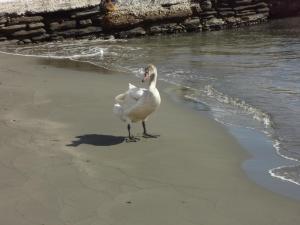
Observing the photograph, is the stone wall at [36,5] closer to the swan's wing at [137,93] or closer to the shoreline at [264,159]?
the shoreline at [264,159]

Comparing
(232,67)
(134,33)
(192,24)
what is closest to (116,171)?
(232,67)

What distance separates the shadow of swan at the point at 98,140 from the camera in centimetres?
747

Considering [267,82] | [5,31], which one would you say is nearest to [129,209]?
[267,82]

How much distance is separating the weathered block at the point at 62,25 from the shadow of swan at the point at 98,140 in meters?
16.7

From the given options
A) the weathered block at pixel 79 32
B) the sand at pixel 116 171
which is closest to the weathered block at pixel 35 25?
the weathered block at pixel 79 32

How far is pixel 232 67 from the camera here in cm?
1491

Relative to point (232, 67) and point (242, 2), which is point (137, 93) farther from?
point (242, 2)

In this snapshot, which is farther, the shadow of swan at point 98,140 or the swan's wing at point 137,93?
the swan's wing at point 137,93

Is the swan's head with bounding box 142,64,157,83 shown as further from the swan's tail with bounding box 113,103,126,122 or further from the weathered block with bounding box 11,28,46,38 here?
the weathered block with bounding box 11,28,46,38

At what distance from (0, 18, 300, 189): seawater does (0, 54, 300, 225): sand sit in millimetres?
708

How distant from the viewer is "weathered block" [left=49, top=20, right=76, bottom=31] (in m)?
24.0

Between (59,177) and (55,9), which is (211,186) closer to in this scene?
(59,177)

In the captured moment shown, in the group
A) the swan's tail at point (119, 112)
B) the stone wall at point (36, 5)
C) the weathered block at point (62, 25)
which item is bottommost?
the swan's tail at point (119, 112)

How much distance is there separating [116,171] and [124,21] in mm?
19485
